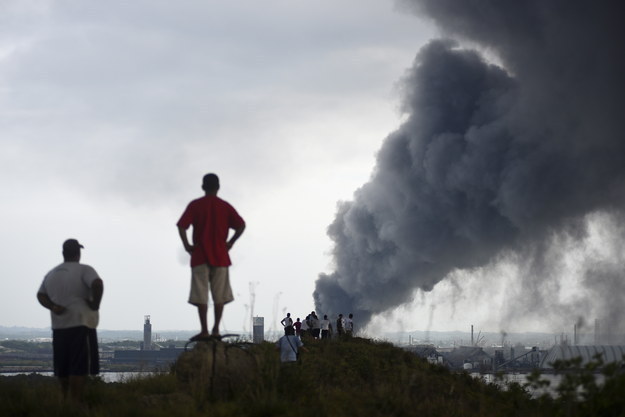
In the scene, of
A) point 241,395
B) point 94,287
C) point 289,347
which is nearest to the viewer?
point 94,287

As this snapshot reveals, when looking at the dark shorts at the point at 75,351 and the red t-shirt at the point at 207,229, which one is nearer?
the dark shorts at the point at 75,351

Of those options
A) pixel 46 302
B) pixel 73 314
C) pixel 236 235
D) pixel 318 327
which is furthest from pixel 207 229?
pixel 318 327

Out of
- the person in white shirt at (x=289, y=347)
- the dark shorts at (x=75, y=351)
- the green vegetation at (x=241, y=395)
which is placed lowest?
the green vegetation at (x=241, y=395)

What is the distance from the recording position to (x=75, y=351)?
10.3m

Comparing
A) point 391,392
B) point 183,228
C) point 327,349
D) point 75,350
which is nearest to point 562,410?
point 391,392

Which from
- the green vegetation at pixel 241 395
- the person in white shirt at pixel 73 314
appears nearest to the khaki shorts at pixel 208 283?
the green vegetation at pixel 241 395

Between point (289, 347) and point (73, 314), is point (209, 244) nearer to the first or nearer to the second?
point (73, 314)

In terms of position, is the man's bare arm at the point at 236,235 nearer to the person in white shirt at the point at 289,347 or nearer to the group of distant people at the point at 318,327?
the person in white shirt at the point at 289,347

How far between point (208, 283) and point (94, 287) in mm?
1536

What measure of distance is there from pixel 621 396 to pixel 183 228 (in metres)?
6.89

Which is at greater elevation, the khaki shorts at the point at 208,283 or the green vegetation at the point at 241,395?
the khaki shorts at the point at 208,283

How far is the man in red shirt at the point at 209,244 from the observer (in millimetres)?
10734

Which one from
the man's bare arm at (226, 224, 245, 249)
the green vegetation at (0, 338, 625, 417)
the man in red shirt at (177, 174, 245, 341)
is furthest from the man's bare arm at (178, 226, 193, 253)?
the green vegetation at (0, 338, 625, 417)

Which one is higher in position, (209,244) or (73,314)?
(209,244)
